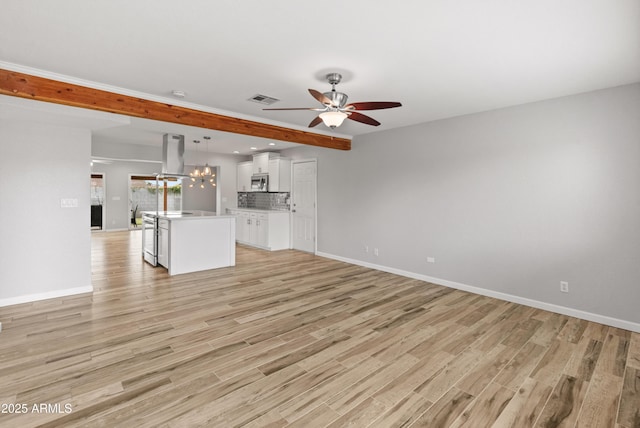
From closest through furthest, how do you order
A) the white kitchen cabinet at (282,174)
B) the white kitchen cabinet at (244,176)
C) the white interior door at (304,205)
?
the white interior door at (304,205) < the white kitchen cabinet at (282,174) < the white kitchen cabinet at (244,176)

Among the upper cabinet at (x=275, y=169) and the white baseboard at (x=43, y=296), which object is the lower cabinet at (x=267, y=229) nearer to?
the upper cabinet at (x=275, y=169)

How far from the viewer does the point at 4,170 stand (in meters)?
3.77

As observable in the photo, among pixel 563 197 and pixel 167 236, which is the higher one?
pixel 563 197

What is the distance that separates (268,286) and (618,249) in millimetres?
4221

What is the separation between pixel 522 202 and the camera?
13.4 feet

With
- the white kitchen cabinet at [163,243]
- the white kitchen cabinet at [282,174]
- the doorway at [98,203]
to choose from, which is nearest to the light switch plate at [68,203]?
the white kitchen cabinet at [163,243]

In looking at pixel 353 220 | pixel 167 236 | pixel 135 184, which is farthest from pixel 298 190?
pixel 135 184

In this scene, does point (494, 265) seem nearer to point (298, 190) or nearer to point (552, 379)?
point (552, 379)

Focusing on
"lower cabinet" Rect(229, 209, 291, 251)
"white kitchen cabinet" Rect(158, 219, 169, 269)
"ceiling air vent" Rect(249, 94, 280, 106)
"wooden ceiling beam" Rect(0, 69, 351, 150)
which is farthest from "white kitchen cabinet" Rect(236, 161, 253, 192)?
"ceiling air vent" Rect(249, 94, 280, 106)

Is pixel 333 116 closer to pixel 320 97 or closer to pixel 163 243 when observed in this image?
pixel 320 97

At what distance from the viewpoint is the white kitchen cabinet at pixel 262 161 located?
26.2 ft

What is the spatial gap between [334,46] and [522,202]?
314 centimetres

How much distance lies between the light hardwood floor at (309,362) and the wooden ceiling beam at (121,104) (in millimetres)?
2286

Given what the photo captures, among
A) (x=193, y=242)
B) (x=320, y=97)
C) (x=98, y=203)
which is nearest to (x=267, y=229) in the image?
(x=193, y=242)
